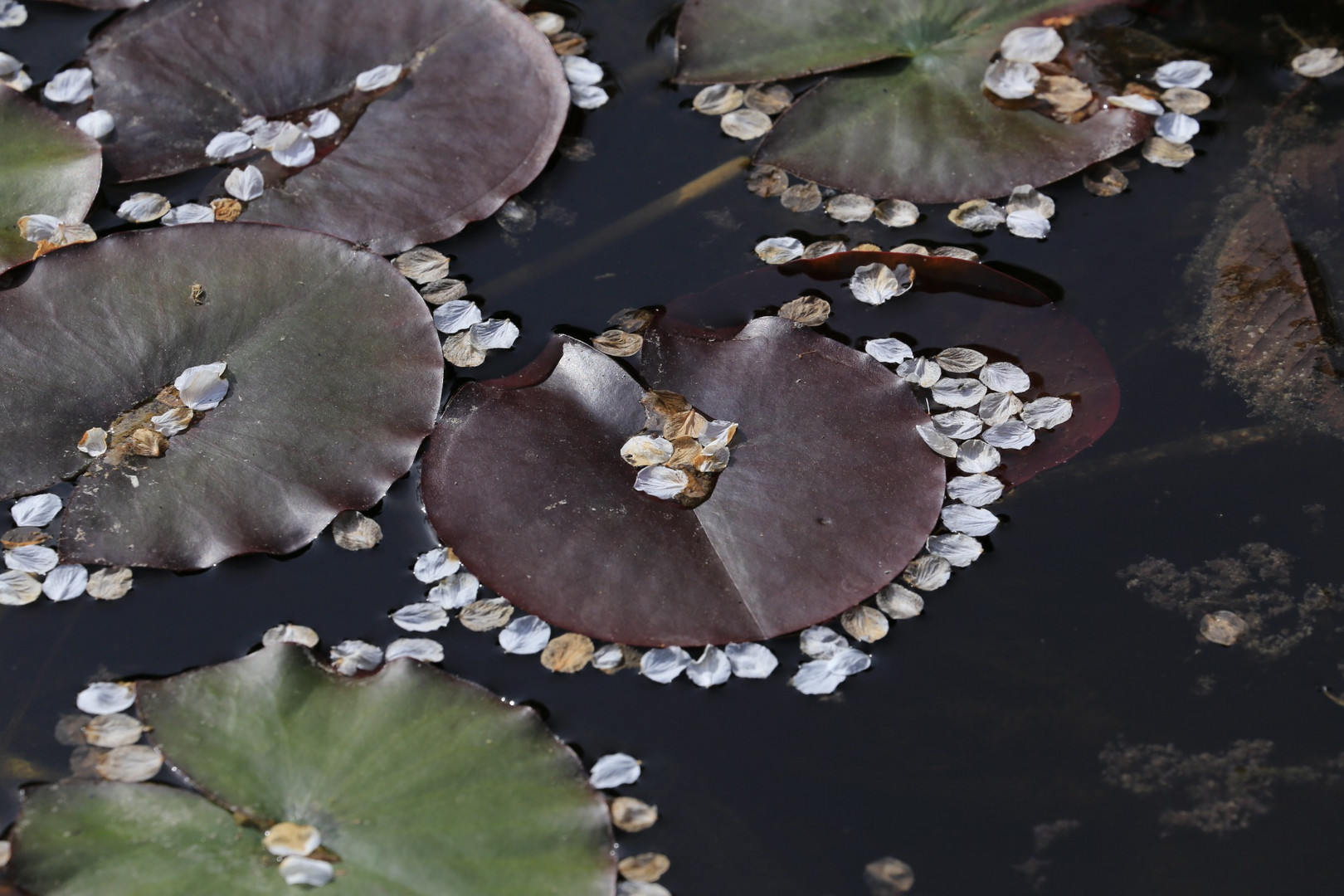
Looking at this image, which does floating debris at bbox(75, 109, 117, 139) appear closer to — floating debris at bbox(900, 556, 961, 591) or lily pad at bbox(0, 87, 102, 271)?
lily pad at bbox(0, 87, 102, 271)

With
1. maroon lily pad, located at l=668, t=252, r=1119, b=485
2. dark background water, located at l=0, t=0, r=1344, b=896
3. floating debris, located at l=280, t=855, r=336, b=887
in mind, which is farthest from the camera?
maroon lily pad, located at l=668, t=252, r=1119, b=485

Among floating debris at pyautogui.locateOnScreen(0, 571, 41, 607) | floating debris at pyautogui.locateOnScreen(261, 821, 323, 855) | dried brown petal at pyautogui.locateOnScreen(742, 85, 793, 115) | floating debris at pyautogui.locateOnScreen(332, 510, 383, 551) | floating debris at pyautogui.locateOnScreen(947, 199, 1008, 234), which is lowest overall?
floating debris at pyautogui.locateOnScreen(261, 821, 323, 855)

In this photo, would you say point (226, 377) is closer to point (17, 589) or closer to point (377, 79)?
point (17, 589)

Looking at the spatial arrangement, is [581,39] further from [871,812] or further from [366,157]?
[871,812]

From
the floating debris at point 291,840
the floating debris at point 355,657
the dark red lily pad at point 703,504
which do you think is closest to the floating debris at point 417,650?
the floating debris at point 355,657

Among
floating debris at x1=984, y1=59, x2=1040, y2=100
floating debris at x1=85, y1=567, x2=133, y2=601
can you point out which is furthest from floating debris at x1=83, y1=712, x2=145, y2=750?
floating debris at x1=984, y1=59, x2=1040, y2=100

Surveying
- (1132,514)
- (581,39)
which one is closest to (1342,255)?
(1132,514)

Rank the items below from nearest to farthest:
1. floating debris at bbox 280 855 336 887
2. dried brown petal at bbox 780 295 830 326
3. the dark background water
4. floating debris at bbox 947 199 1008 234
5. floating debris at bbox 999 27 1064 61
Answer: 1. floating debris at bbox 280 855 336 887
2. the dark background water
3. dried brown petal at bbox 780 295 830 326
4. floating debris at bbox 947 199 1008 234
5. floating debris at bbox 999 27 1064 61
